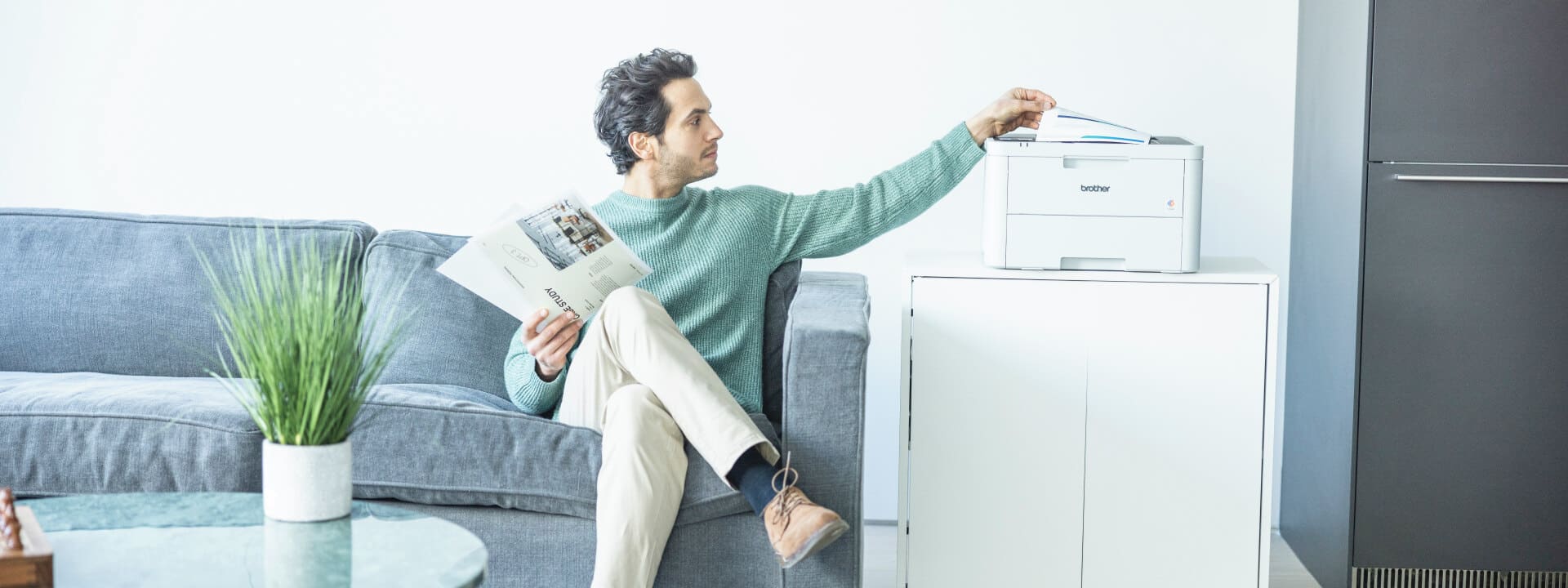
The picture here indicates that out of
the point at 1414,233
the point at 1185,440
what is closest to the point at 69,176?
the point at 1185,440

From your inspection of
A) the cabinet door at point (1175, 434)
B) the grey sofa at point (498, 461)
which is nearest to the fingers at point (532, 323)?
the grey sofa at point (498, 461)

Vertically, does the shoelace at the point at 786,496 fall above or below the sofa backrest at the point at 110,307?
below

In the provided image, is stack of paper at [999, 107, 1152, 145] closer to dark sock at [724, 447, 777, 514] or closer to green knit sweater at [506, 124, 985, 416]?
green knit sweater at [506, 124, 985, 416]

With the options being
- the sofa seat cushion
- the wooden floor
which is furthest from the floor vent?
the sofa seat cushion

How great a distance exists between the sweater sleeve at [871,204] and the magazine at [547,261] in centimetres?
35

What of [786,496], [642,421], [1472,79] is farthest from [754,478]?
[1472,79]

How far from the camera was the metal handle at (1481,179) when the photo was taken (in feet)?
7.91

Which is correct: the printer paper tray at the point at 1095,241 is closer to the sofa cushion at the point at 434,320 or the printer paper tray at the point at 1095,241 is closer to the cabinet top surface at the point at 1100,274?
the cabinet top surface at the point at 1100,274

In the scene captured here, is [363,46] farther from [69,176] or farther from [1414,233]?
[1414,233]

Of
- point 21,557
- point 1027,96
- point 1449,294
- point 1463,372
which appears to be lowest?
point 21,557

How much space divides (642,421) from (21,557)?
0.92 metres

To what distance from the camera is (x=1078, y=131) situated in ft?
7.75

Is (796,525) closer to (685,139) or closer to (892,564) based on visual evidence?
(685,139)

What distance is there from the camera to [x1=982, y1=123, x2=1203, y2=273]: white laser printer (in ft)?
7.66
